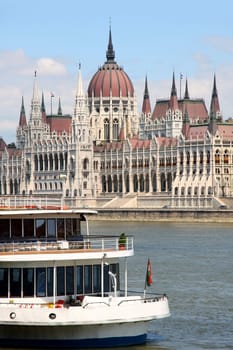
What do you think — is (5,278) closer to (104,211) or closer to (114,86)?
(104,211)

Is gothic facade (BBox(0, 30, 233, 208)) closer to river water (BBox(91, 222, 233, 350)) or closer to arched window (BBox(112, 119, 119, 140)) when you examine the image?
arched window (BBox(112, 119, 119, 140))

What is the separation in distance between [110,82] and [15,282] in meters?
159

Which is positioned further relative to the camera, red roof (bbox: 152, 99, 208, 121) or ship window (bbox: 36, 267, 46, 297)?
red roof (bbox: 152, 99, 208, 121)

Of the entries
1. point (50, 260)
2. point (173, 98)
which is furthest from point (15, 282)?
point (173, 98)

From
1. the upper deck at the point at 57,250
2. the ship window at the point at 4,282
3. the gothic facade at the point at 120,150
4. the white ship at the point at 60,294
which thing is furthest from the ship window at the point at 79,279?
the gothic facade at the point at 120,150

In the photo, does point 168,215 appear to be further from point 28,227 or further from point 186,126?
point 28,227

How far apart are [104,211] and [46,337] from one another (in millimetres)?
104360

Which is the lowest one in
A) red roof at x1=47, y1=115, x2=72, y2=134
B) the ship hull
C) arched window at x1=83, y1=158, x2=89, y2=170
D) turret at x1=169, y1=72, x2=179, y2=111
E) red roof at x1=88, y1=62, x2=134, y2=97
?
the ship hull

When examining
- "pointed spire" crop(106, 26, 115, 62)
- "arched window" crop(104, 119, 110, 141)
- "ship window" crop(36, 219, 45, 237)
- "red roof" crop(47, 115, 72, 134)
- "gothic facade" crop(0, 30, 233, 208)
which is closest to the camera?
"ship window" crop(36, 219, 45, 237)

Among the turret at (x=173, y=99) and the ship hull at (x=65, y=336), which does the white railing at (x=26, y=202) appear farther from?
the turret at (x=173, y=99)

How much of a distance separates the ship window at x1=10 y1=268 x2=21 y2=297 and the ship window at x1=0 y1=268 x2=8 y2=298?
0.14 metres

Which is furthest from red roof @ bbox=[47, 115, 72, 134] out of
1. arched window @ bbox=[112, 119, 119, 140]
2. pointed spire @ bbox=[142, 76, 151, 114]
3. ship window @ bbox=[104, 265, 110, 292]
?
ship window @ bbox=[104, 265, 110, 292]

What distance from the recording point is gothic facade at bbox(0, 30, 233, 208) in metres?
144

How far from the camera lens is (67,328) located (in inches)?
1059
